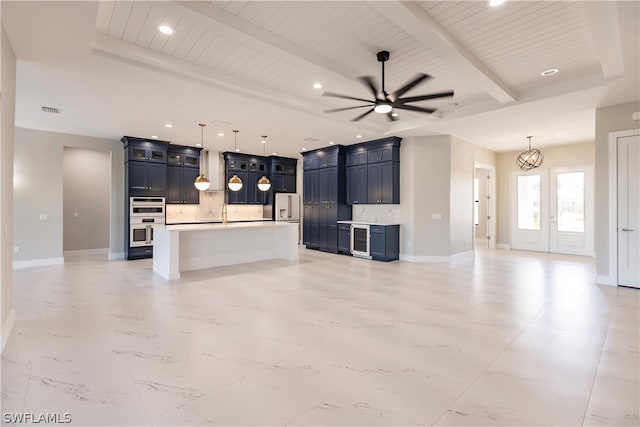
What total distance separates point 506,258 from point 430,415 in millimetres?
7056

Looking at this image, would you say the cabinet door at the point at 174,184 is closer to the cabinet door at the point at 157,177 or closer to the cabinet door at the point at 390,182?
the cabinet door at the point at 157,177

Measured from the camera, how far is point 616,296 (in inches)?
177

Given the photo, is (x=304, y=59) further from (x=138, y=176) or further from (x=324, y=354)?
(x=138, y=176)

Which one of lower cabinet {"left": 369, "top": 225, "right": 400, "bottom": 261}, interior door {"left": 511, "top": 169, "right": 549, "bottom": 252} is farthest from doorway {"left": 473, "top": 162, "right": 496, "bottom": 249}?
lower cabinet {"left": 369, "top": 225, "right": 400, "bottom": 261}

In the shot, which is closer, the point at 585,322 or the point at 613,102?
the point at 585,322

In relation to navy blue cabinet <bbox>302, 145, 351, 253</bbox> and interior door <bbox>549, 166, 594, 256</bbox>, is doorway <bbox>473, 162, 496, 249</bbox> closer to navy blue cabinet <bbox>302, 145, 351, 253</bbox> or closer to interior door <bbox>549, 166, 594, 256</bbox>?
interior door <bbox>549, 166, 594, 256</bbox>

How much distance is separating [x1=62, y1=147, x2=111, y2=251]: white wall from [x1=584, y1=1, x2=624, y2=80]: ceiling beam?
10.1 metres

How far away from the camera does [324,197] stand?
914cm

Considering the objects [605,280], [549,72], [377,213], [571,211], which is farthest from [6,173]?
[571,211]

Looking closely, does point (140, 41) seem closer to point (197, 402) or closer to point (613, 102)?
point (197, 402)

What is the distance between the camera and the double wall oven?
7.54 metres

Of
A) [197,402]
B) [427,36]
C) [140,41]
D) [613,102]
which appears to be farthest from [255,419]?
[613,102]

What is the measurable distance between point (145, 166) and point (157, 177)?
0.37 meters

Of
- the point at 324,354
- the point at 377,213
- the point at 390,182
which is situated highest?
the point at 390,182
